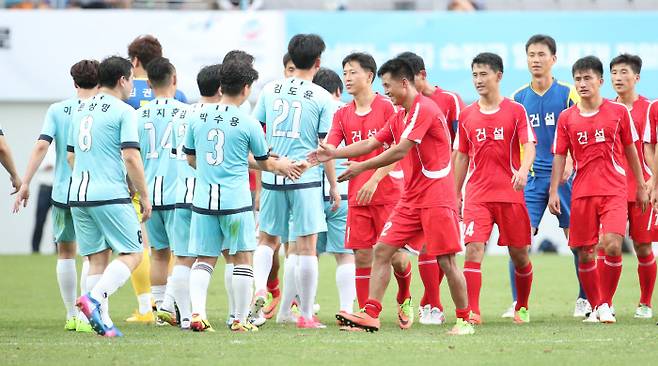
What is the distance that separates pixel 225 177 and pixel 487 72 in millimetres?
2748

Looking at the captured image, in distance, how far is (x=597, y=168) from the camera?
11648mm

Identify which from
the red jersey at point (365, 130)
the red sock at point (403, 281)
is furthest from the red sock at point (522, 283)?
the red jersey at point (365, 130)

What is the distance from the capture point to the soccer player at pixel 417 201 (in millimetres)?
10219

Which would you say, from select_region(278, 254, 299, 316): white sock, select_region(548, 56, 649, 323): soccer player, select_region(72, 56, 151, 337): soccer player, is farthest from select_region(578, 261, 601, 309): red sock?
select_region(72, 56, 151, 337): soccer player

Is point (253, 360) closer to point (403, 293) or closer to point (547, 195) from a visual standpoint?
point (403, 293)

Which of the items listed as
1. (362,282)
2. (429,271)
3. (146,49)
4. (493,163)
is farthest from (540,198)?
(146,49)

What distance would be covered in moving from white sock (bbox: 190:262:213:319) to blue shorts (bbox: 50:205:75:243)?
1.42m

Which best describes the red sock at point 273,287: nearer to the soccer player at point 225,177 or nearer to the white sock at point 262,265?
the white sock at point 262,265

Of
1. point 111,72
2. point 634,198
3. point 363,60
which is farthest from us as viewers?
point 634,198

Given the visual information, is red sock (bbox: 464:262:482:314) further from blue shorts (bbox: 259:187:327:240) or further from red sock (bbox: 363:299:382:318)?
blue shorts (bbox: 259:187:327:240)

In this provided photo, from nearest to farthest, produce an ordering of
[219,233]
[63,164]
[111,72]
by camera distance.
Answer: [219,233], [111,72], [63,164]

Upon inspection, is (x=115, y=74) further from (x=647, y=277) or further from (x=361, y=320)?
(x=647, y=277)

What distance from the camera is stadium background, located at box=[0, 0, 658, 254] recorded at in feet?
Result: 81.9

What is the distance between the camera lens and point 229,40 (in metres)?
25.0
